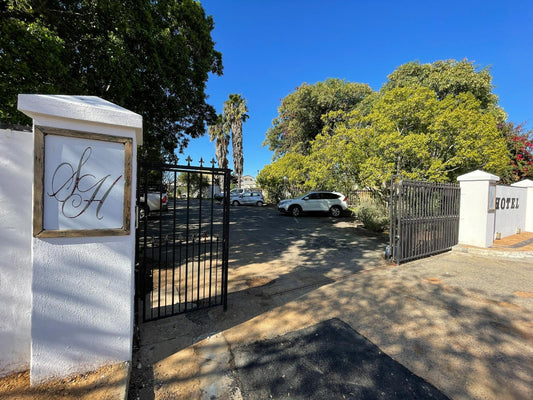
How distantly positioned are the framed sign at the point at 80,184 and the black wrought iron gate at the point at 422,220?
16.1 feet

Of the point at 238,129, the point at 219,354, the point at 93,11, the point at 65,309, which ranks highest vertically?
the point at 238,129

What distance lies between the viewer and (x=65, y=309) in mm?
1821

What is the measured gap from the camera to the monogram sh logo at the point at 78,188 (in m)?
1.79

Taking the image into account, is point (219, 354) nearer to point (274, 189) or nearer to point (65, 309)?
point (65, 309)

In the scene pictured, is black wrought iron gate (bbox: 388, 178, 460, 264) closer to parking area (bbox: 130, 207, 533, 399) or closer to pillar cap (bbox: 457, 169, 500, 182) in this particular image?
pillar cap (bbox: 457, 169, 500, 182)

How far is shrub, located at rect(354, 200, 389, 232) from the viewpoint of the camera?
338 inches

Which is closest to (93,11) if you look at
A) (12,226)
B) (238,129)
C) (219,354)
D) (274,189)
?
(12,226)

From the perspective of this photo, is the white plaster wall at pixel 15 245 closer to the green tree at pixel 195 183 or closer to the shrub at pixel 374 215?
the green tree at pixel 195 183

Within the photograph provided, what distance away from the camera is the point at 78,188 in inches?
72.4

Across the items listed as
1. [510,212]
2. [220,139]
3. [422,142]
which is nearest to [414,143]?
[422,142]

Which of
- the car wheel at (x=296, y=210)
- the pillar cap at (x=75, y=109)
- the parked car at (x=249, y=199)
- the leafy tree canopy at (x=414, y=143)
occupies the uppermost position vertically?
the leafy tree canopy at (x=414, y=143)

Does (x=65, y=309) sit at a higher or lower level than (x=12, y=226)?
lower

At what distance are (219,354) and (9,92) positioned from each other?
5.24m

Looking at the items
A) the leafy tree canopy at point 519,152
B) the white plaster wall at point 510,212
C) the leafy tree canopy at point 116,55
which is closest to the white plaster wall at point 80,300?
the leafy tree canopy at point 116,55
